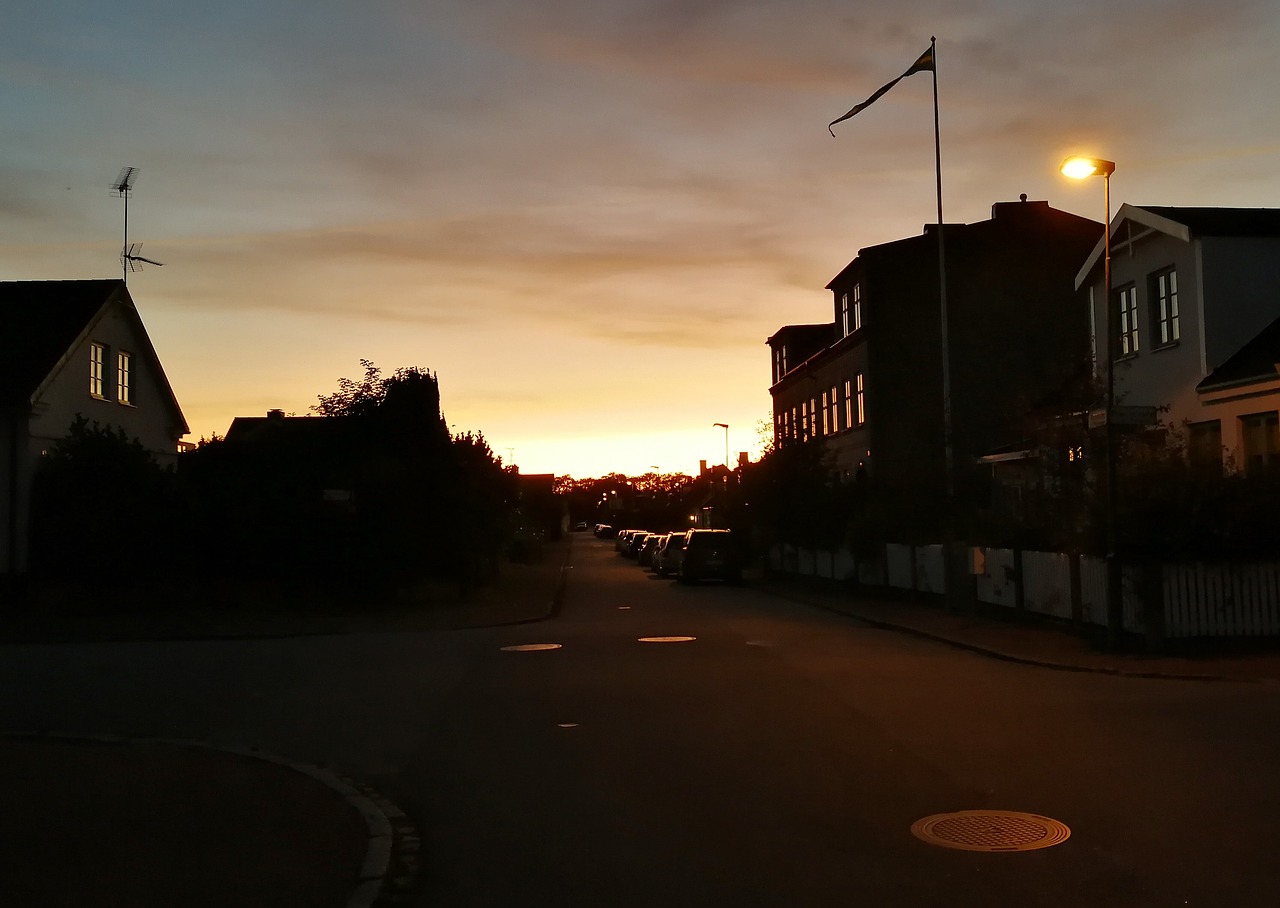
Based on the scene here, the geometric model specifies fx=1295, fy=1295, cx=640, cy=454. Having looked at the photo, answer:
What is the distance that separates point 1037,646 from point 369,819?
12479 mm

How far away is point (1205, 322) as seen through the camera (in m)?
24.1

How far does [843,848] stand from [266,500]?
25.2 metres

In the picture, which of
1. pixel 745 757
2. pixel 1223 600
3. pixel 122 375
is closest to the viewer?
pixel 745 757

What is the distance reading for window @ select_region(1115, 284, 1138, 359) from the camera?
27.2 m

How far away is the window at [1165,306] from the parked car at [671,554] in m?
19.8


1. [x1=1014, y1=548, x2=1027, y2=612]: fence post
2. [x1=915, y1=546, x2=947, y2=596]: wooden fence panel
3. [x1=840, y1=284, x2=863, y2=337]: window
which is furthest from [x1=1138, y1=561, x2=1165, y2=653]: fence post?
[x1=840, y1=284, x2=863, y2=337]: window

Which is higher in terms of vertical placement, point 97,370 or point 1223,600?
point 97,370

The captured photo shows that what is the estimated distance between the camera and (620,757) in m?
9.95

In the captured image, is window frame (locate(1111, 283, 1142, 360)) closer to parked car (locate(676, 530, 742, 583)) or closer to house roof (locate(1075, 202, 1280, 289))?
house roof (locate(1075, 202, 1280, 289))

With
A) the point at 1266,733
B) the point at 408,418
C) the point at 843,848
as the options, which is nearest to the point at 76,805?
the point at 843,848

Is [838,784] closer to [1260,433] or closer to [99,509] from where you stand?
[1260,433]

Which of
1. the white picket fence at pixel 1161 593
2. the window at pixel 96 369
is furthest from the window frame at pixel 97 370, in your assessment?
the white picket fence at pixel 1161 593

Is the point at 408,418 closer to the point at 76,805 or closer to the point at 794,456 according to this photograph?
the point at 794,456

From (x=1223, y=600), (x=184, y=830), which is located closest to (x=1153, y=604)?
(x=1223, y=600)
